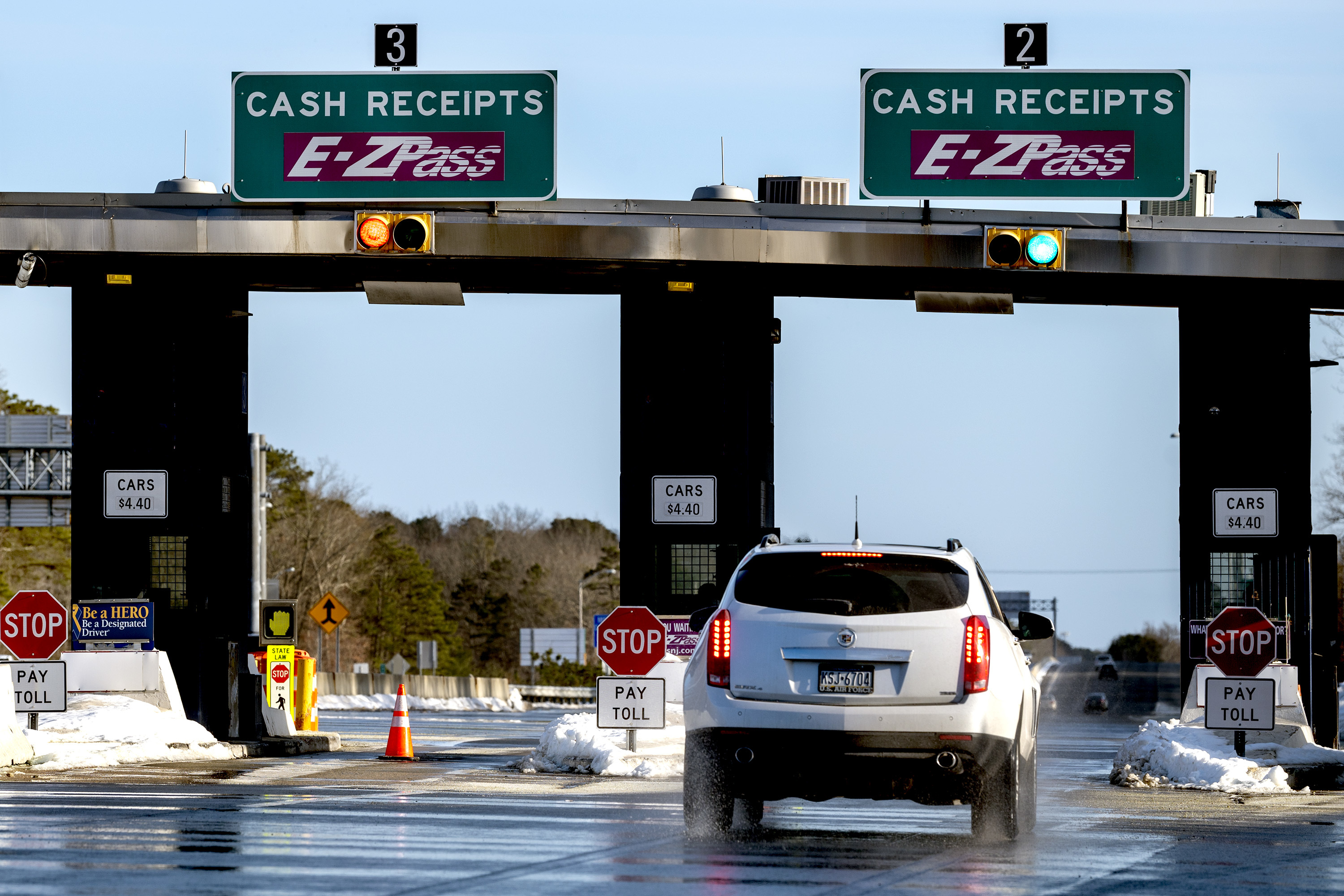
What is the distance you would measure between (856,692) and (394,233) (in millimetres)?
11553

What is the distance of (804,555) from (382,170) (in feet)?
37.6

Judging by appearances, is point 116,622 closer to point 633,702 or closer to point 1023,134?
A: point 633,702

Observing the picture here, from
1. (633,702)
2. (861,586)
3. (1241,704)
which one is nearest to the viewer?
(861,586)

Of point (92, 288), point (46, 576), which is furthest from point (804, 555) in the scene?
point (46, 576)

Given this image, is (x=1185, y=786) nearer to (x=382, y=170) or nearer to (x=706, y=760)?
(x=706, y=760)

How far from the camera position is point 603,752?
1991cm

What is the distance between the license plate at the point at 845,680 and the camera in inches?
454

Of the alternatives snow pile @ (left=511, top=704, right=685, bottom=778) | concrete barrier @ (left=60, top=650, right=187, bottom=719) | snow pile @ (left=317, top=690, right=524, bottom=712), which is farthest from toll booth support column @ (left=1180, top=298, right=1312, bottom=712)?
snow pile @ (left=317, top=690, right=524, bottom=712)

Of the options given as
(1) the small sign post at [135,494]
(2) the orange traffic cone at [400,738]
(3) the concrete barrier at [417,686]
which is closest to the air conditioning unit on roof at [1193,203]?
(2) the orange traffic cone at [400,738]

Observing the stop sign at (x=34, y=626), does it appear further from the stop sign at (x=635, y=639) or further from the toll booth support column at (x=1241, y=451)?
the toll booth support column at (x=1241, y=451)

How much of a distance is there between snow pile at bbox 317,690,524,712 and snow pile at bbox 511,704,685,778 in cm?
3002

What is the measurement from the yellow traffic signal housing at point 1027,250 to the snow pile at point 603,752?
599 centimetres

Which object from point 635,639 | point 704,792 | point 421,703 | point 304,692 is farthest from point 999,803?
point 421,703

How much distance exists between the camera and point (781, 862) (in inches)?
408
